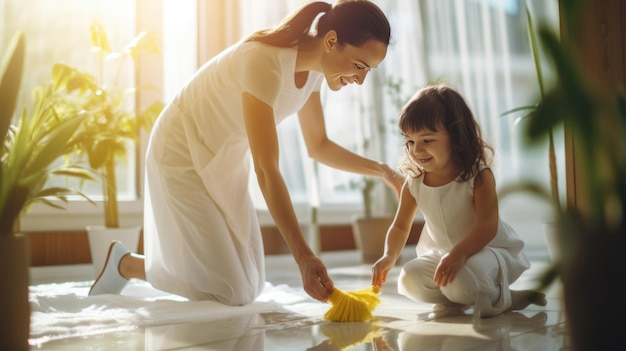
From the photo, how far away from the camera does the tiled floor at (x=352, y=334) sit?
4.47 ft

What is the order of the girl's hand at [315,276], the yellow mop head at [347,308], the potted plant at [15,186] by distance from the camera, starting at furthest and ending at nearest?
the yellow mop head at [347,308] → the girl's hand at [315,276] → the potted plant at [15,186]

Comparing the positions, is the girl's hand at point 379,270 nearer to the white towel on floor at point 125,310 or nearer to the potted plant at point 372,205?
the white towel on floor at point 125,310

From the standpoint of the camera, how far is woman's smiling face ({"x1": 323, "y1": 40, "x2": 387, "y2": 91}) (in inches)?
72.1

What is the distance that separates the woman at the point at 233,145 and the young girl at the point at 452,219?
18 centimetres

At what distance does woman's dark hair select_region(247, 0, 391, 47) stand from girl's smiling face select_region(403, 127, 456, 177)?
0.26m

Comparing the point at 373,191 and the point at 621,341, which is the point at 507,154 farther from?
the point at 621,341

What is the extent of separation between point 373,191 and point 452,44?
1.11 meters

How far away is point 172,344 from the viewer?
55.5 inches

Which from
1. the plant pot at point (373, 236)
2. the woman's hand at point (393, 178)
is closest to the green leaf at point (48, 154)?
the woman's hand at point (393, 178)

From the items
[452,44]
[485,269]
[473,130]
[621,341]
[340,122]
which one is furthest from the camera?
[452,44]

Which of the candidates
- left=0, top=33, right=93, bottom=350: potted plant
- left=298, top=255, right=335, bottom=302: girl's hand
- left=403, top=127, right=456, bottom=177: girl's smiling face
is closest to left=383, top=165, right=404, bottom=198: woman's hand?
left=403, top=127, right=456, bottom=177: girl's smiling face

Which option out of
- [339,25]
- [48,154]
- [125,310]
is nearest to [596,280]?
[48,154]

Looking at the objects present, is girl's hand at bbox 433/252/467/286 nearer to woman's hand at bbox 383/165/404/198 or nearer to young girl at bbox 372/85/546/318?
young girl at bbox 372/85/546/318

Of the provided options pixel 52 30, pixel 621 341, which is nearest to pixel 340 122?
pixel 52 30
